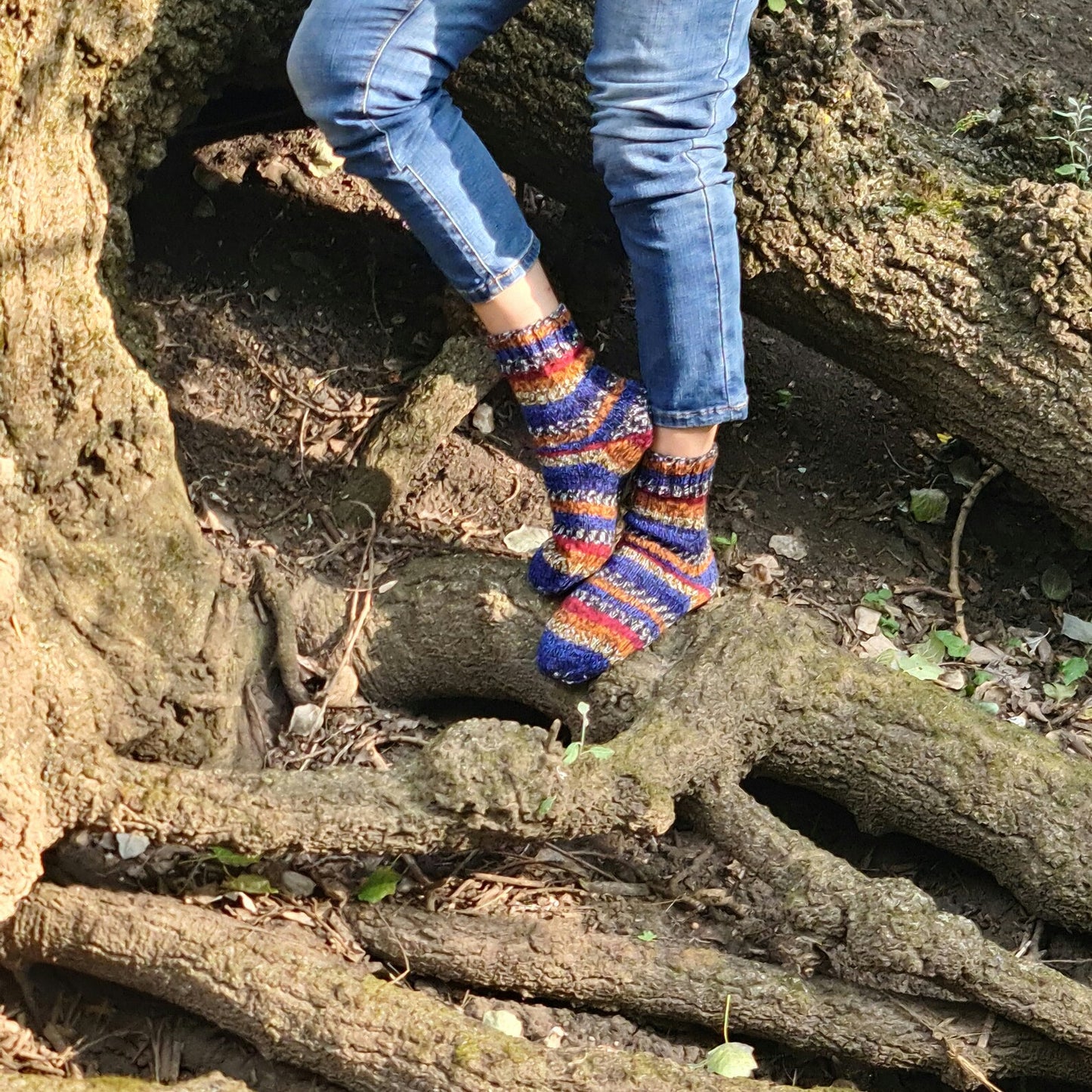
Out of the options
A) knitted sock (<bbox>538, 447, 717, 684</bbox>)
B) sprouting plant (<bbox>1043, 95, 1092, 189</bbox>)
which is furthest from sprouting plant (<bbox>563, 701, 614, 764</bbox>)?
sprouting plant (<bbox>1043, 95, 1092, 189</bbox>)

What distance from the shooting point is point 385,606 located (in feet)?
8.55

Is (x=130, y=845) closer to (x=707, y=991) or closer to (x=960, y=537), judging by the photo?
(x=707, y=991)

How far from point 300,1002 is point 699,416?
1359 mm

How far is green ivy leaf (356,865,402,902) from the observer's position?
2207 mm

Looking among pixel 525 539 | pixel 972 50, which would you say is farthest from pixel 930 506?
pixel 972 50

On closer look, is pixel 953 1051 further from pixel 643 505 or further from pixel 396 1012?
pixel 643 505

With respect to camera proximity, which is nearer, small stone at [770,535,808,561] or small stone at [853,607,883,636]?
small stone at [853,607,883,636]

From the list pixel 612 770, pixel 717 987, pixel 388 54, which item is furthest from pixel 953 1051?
pixel 388 54

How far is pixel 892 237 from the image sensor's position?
94.2 inches

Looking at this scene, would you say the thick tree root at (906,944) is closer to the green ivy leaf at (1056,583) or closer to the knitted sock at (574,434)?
the knitted sock at (574,434)

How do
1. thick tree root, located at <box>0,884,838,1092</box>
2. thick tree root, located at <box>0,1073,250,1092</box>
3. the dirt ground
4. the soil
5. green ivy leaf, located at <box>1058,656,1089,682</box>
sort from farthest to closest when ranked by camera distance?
1. the soil
2. green ivy leaf, located at <box>1058,656,1089,682</box>
3. the dirt ground
4. thick tree root, located at <box>0,884,838,1092</box>
5. thick tree root, located at <box>0,1073,250,1092</box>

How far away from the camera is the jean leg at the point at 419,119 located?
2076 millimetres

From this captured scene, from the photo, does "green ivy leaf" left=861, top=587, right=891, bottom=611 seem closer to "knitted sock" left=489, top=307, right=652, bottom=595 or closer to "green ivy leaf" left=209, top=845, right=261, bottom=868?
"knitted sock" left=489, top=307, right=652, bottom=595

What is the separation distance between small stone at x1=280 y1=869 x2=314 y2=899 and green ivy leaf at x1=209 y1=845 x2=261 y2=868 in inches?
3.0
